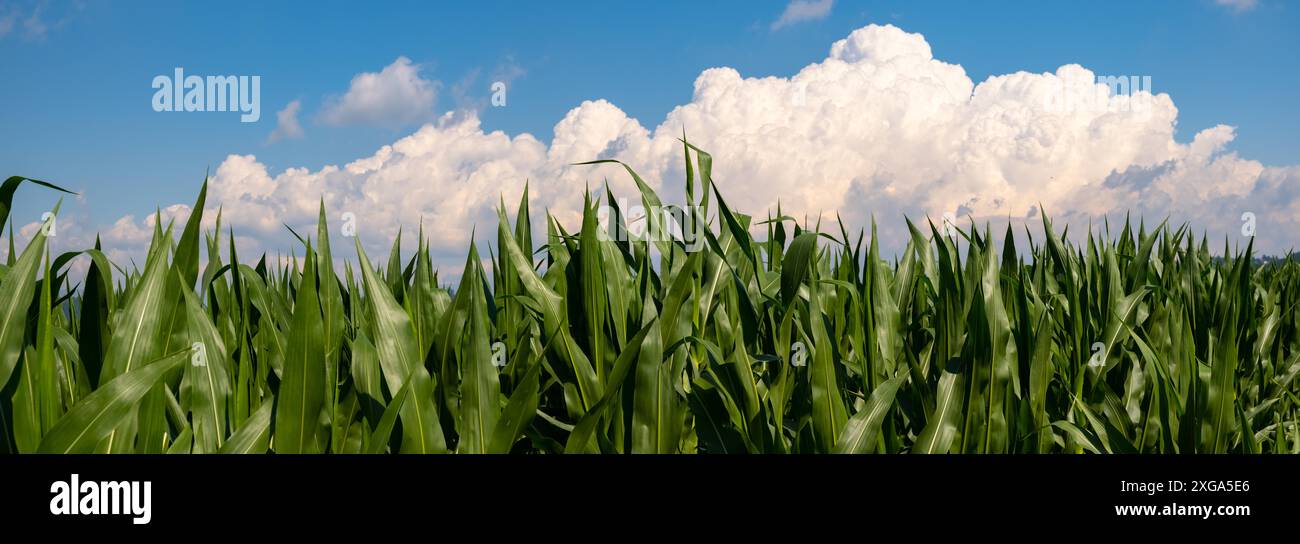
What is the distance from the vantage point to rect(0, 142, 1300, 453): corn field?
1.00 metres

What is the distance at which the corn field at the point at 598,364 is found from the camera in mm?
999

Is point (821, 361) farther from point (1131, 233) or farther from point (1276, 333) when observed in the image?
point (1131, 233)

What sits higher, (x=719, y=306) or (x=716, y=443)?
(x=719, y=306)

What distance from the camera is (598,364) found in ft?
4.27

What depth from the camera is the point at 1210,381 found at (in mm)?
1300

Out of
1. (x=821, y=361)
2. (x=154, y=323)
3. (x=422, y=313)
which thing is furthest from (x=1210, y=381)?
(x=154, y=323)

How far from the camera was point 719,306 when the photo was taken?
158 centimetres
